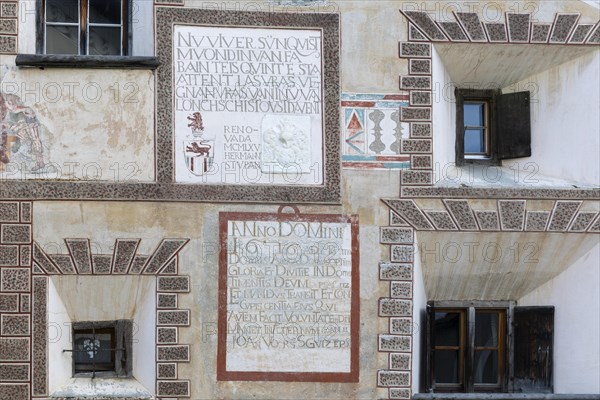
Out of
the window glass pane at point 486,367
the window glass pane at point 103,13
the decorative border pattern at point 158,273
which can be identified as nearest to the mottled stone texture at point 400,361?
the window glass pane at point 486,367

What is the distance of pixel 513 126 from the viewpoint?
14.3 meters

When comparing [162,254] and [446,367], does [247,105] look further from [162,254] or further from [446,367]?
[446,367]

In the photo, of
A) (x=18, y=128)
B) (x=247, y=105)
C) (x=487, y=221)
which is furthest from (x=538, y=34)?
(x=18, y=128)

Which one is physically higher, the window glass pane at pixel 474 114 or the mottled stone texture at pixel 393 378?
the window glass pane at pixel 474 114

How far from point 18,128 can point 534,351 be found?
197 inches

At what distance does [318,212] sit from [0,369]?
3.03 meters

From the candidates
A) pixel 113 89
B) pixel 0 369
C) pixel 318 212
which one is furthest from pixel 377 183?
pixel 0 369

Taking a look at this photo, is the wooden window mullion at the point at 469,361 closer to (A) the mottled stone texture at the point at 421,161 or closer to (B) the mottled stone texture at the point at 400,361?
(B) the mottled stone texture at the point at 400,361

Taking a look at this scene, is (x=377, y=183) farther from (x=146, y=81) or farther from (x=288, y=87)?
(x=146, y=81)

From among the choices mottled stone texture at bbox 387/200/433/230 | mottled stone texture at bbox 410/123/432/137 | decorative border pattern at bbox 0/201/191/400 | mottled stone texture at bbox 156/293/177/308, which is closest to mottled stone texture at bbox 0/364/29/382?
decorative border pattern at bbox 0/201/191/400

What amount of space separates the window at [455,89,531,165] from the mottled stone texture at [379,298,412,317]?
1497mm

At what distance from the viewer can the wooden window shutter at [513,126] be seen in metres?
14.2

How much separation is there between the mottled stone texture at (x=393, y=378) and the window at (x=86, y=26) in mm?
3606

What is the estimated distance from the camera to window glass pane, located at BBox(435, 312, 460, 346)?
560 inches
